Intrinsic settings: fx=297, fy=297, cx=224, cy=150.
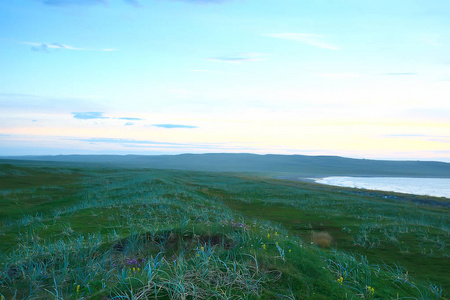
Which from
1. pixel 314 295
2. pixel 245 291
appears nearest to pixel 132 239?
pixel 245 291

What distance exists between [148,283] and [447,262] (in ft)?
36.9

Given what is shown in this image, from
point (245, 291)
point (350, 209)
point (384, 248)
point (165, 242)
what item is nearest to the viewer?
point (245, 291)

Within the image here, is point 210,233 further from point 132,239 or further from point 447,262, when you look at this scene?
point 447,262

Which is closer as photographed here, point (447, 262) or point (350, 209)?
point (447, 262)

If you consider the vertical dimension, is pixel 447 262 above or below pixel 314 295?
below

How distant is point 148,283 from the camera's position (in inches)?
159

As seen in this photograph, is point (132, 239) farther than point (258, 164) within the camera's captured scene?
No

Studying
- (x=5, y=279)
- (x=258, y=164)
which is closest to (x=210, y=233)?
(x=5, y=279)

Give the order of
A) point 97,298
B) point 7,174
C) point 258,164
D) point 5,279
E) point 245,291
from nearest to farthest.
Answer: point 97,298, point 245,291, point 5,279, point 7,174, point 258,164

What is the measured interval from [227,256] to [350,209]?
2435 centimetres

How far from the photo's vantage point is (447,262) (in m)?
10.5

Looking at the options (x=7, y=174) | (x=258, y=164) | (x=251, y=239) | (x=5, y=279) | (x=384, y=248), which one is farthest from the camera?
(x=258, y=164)

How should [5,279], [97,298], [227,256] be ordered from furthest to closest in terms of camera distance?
[227,256]
[5,279]
[97,298]

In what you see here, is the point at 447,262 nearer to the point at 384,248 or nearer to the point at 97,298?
the point at 384,248
